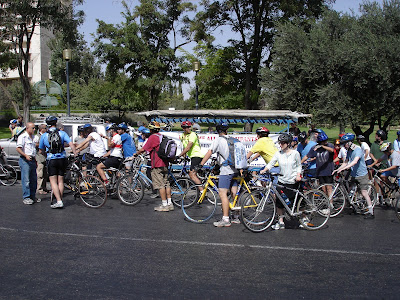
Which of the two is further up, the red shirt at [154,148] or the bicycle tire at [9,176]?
the red shirt at [154,148]

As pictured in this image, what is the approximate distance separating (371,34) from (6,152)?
1630cm

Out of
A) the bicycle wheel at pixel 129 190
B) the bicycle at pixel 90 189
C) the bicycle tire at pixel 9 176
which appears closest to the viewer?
the bicycle at pixel 90 189

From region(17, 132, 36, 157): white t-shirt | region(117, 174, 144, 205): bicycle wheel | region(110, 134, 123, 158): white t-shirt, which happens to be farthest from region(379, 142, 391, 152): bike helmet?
region(17, 132, 36, 157): white t-shirt

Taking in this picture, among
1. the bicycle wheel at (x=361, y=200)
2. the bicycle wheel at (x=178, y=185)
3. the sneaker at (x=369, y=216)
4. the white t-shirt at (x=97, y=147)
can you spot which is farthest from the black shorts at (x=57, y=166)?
the sneaker at (x=369, y=216)

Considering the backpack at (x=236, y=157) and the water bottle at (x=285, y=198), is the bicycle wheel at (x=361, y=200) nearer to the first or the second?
the water bottle at (x=285, y=198)

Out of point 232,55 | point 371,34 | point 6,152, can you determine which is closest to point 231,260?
point 6,152

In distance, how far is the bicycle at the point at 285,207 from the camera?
7773 millimetres

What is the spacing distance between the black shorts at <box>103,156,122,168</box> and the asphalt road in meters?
1.81

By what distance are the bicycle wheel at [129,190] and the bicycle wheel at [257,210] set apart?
123 inches

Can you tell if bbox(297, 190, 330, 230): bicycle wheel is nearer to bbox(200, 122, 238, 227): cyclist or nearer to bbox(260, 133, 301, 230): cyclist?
bbox(260, 133, 301, 230): cyclist

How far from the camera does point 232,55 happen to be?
2814cm

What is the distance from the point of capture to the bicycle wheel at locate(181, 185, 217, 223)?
28.2 feet

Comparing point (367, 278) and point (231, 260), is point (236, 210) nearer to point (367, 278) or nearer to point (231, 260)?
point (231, 260)

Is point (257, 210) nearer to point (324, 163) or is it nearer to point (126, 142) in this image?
point (324, 163)
